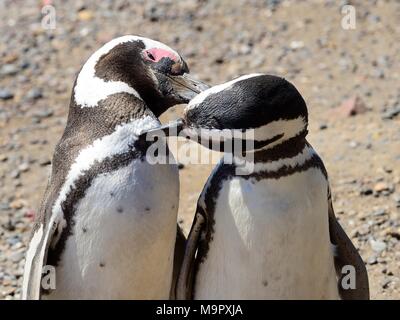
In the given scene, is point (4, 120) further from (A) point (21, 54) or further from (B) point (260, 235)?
(B) point (260, 235)

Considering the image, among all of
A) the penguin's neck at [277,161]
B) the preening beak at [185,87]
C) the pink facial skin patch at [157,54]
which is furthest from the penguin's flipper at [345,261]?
the pink facial skin patch at [157,54]

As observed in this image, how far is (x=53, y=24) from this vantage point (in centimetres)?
705

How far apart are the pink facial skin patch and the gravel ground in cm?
154

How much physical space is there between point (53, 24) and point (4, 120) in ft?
4.16

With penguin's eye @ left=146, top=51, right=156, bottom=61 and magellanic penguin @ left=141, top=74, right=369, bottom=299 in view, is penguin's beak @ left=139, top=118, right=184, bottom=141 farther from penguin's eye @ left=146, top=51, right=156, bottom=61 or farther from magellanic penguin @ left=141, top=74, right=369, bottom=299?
penguin's eye @ left=146, top=51, right=156, bottom=61

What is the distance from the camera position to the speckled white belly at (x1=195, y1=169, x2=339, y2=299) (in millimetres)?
2967

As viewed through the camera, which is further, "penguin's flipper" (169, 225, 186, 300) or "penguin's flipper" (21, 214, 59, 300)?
"penguin's flipper" (169, 225, 186, 300)

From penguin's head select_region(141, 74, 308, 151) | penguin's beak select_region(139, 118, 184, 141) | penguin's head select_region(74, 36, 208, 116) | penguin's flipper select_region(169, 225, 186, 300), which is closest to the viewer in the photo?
penguin's head select_region(141, 74, 308, 151)

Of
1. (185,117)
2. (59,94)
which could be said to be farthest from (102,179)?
(59,94)
